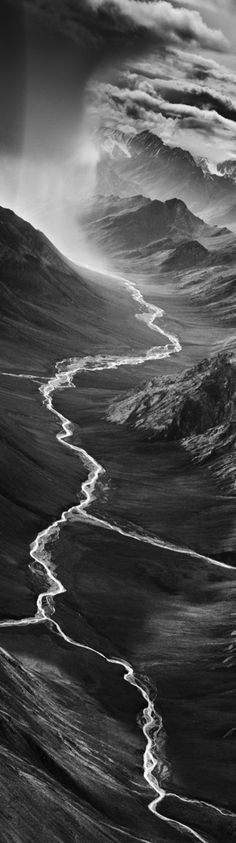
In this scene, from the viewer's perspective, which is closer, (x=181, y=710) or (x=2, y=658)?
(x=2, y=658)

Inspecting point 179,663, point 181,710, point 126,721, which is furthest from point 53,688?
point 179,663

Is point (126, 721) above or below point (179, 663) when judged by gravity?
below

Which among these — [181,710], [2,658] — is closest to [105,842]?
[2,658]

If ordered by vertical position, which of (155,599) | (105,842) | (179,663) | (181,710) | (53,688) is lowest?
(105,842)

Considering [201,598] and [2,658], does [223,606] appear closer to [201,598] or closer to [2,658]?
[201,598]

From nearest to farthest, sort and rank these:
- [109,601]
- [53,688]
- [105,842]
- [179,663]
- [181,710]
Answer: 1. [105,842]
2. [53,688]
3. [181,710]
4. [179,663]
5. [109,601]

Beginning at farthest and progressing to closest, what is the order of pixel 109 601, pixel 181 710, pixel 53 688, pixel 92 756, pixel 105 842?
pixel 109 601 < pixel 181 710 < pixel 53 688 < pixel 92 756 < pixel 105 842

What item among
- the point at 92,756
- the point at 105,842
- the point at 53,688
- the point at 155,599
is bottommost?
the point at 105,842

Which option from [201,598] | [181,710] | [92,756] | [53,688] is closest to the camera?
[92,756]

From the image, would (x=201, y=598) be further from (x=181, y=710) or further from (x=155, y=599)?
(x=181, y=710)
